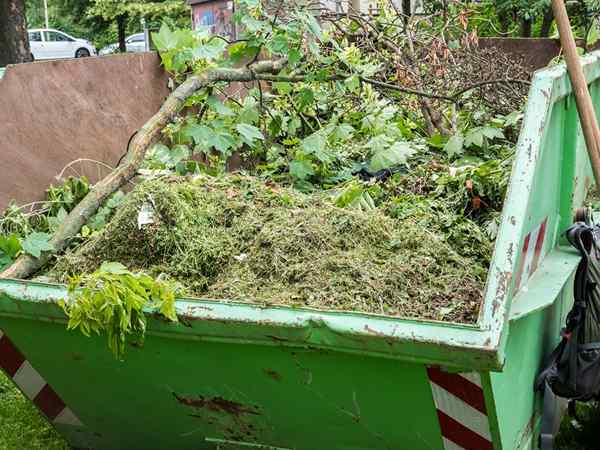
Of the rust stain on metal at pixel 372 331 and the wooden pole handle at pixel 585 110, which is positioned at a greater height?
the wooden pole handle at pixel 585 110

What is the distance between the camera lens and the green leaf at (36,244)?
2490 millimetres

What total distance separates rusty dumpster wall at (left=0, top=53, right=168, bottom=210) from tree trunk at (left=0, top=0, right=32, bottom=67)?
6780 millimetres

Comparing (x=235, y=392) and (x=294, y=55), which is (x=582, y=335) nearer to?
(x=235, y=392)

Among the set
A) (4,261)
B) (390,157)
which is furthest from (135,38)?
(4,261)

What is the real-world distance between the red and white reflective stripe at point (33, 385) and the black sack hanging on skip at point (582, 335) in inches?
63.5

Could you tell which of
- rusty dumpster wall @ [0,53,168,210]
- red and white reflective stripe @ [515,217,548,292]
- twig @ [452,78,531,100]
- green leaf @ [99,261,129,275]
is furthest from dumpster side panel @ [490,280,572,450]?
rusty dumpster wall @ [0,53,168,210]

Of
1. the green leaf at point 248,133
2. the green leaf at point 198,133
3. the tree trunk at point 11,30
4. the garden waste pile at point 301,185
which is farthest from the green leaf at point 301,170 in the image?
the tree trunk at point 11,30

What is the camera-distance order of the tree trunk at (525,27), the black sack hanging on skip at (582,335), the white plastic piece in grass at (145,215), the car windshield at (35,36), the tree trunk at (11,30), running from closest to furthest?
the black sack hanging on skip at (582,335)
the white plastic piece in grass at (145,215)
the tree trunk at (11,30)
the tree trunk at (525,27)
the car windshield at (35,36)

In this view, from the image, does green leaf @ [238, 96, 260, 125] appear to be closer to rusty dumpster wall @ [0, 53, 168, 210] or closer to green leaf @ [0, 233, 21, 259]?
rusty dumpster wall @ [0, 53, 168, 210]

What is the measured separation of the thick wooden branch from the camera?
2506 millimetres

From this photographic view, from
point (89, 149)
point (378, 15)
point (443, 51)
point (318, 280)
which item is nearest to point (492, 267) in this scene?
point (318, 280)

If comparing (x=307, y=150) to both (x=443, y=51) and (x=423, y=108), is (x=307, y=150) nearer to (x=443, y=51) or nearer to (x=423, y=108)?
(x=423, y=108)

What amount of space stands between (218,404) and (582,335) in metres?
1.07

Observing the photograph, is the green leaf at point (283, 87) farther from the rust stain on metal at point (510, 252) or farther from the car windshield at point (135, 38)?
the car windshield at point (135, 38)
